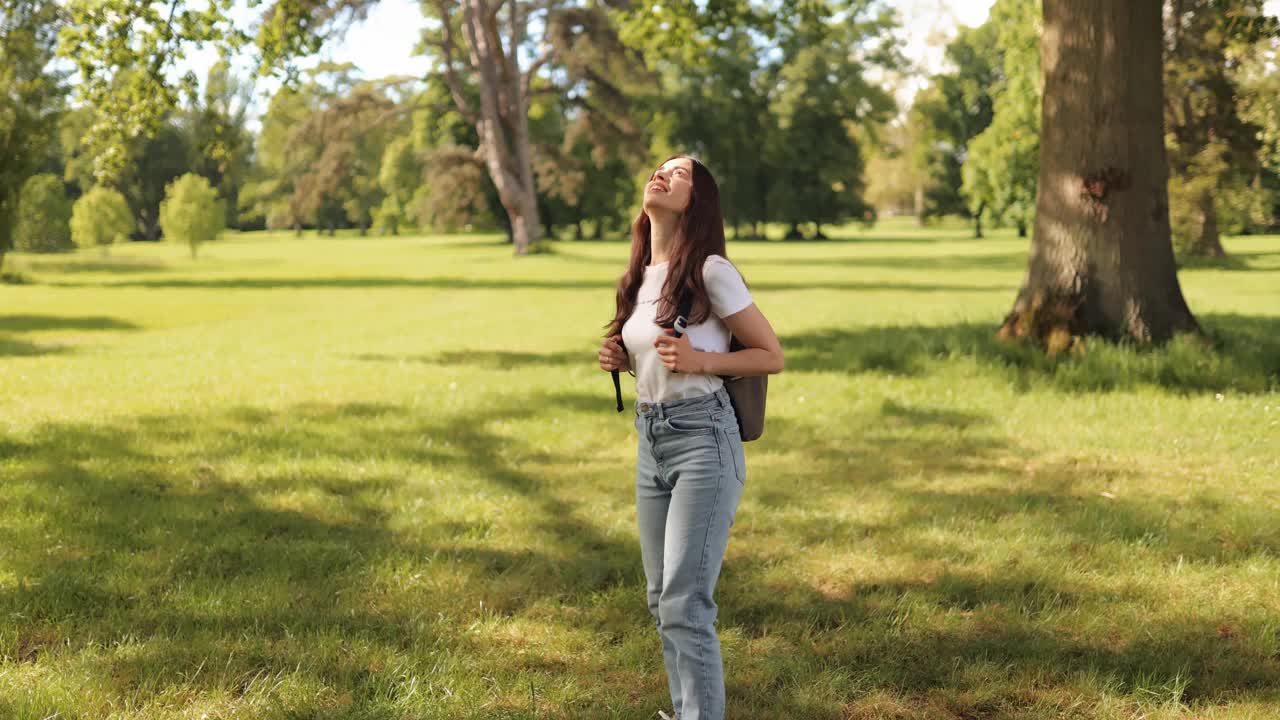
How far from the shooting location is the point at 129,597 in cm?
500

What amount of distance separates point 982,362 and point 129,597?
8910 millimetres

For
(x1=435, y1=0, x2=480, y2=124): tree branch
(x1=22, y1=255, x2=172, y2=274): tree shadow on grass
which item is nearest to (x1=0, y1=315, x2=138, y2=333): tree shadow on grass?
(x1=22, y1=255, x2=172, y2=274): tree shadow on grass

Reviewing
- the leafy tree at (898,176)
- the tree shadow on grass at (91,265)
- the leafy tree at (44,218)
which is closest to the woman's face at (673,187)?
the tree shadow on grass at (91,265)

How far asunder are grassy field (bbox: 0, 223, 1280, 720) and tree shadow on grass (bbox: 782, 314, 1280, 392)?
0.13 ft

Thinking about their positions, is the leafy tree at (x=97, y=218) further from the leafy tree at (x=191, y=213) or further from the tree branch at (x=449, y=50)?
the tree branch at (x=449, y=50)

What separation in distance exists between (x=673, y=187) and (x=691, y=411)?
735 mm

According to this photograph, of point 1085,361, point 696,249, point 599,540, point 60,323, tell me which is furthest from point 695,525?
point 60,323

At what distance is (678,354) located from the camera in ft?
10.7

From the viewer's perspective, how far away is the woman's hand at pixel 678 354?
327 cm

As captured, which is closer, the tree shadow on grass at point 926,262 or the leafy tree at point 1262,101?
the leafy tree at point 1262,101

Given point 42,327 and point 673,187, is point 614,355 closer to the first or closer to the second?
point 673,187

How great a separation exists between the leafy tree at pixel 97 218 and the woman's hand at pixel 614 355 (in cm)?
5242

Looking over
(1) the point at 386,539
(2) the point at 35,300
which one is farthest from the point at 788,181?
(1) the point at 386,539

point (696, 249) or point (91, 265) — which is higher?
point (696, 249)
